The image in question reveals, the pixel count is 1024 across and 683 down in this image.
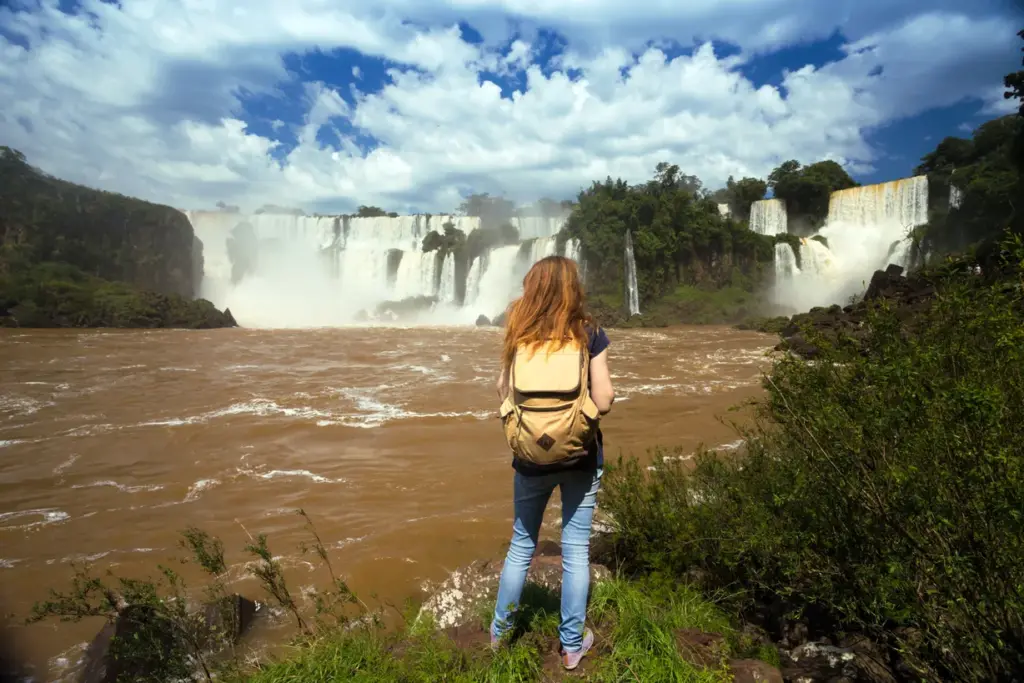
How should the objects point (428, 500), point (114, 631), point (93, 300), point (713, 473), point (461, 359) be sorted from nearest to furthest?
point (114, 631), point (713, 473), point (428, 500), point (461, 359), point (93, 300)

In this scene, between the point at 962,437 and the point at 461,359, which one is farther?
the point at 461,359

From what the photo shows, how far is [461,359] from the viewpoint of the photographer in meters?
17.5

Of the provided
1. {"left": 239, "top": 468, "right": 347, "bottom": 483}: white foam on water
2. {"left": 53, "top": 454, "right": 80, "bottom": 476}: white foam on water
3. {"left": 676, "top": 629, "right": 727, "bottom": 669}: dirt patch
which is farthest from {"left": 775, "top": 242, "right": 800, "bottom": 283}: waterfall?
{"left": 676, "top": 629, "right": 727, "bottom": 669}: dirt patch

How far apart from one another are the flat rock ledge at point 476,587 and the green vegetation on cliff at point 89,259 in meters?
31.5

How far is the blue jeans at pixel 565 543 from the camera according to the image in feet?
7.25

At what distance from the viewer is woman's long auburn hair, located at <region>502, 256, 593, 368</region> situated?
218 centimetres

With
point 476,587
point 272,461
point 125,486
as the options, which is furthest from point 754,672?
point 125,486

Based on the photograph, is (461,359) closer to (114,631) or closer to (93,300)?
(114,631)

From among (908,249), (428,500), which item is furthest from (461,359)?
(908,249)

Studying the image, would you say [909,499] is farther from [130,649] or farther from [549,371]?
[130,649]

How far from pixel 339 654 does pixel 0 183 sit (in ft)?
154

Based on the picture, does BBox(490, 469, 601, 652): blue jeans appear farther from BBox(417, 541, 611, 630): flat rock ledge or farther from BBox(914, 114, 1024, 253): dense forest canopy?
BBox(914, 114, 1024, 253): dense forest canopy

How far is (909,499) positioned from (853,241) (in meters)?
38.9

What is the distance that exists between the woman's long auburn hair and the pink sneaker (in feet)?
3.88
